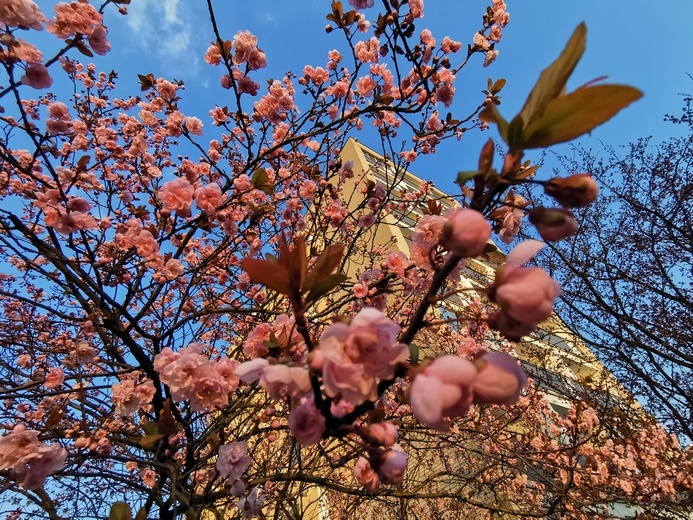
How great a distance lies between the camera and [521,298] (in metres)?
0.69

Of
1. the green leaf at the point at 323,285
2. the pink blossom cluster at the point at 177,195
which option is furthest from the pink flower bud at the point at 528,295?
the pink blossom cluster at the point at 177,195

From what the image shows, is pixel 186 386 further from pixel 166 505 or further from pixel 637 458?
pixel 637 458

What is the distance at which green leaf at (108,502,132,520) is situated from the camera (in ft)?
4.07

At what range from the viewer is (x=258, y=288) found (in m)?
4.20

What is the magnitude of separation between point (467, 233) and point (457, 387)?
0.28 m

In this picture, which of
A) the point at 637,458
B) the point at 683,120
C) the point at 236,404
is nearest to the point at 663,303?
the point at 637,458

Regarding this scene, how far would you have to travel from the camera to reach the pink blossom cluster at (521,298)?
688 millimetres

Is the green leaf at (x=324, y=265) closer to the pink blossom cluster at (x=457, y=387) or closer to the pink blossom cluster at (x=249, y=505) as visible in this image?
the pink blossom cluster at (x=457, y=387)

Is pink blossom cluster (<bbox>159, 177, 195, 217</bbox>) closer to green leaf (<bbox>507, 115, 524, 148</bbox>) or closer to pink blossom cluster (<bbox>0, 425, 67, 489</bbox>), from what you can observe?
pink blossom cluster (<bbox>0, 425, 67, 489</bbox>)

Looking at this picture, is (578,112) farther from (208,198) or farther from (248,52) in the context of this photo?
(248,52)

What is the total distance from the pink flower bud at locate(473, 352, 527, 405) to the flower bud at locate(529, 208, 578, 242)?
256 mm

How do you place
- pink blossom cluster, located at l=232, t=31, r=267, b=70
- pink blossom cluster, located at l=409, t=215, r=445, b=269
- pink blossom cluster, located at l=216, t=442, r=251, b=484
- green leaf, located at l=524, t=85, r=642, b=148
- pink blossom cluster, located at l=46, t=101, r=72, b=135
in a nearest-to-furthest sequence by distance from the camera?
green leaf, located at l=524, t=85, r=642, b=148, pink blossom cluster, located at l=216, t=442, r=251, b=484, pink blossom cluster, located at l=409, t=215, r=445, b=269, pink blossom cluster, located at l=46, t=101, r=72, b=135, pink blossom cluster, located at l=232, t=31, r=267, b=70

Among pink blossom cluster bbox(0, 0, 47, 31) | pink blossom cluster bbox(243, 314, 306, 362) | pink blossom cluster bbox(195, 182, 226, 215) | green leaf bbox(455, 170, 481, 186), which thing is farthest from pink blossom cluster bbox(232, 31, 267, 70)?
green leaf bbox(455, 170, 481, 186)

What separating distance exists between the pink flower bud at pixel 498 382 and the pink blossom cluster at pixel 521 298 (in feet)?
0.20
